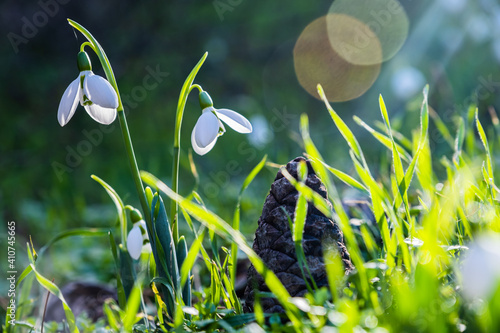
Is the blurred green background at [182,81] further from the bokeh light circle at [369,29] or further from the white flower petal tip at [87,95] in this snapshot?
the white flower petal tip at [87,95]

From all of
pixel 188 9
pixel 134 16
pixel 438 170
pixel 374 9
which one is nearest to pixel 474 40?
pixel 374 9

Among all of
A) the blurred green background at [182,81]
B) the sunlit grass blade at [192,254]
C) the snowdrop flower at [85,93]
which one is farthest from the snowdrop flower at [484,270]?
the blurred green background at [182,81]

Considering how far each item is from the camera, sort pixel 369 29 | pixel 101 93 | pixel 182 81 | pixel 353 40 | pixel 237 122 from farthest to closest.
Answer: pixel 353 40 < pixel 369 29 < pixel 182 81 < pixel 237 122 < pixel 101 93

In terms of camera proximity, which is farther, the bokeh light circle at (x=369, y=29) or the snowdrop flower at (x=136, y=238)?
the bokeh light circle at (x=369, y=29)

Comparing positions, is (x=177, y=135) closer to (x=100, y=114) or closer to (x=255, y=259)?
(x=100, y=114)

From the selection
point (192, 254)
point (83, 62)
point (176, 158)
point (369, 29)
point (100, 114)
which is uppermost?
point (369, 29)

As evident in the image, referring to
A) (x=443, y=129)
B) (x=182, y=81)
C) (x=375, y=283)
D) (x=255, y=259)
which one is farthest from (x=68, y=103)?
(x=182, y=81)

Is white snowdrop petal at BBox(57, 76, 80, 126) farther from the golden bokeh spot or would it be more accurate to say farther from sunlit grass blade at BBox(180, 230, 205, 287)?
the golden bokeh spot
